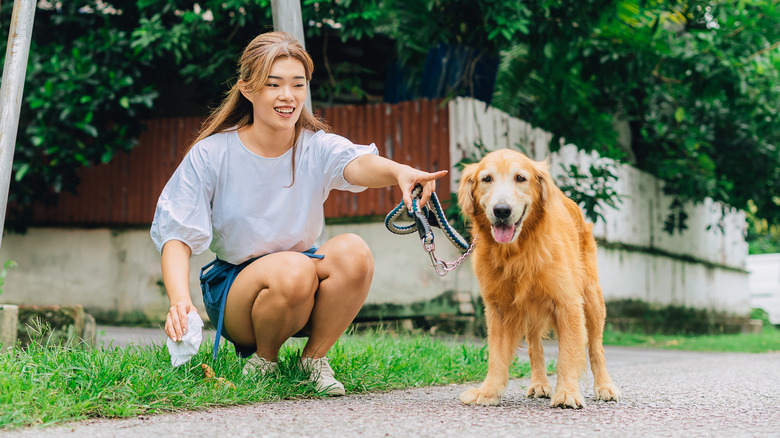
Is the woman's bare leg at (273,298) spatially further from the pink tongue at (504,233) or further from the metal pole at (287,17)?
the metal pole at (287,17)

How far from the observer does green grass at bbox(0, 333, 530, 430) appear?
9.84ft

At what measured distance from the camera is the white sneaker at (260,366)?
3.82 m

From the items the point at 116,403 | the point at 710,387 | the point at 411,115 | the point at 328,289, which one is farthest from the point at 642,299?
the point at 116,403

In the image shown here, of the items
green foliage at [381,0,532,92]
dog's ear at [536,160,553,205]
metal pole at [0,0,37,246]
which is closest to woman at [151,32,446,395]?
dog's ear at [536,160,553,205]

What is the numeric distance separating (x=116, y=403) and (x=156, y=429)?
37cm

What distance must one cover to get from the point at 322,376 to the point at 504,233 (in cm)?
112

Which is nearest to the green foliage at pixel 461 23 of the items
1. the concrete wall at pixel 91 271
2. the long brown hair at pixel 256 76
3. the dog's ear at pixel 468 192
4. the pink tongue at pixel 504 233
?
the concrete wall at pixel 91 271

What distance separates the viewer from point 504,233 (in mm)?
3816

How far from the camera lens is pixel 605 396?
165 inches

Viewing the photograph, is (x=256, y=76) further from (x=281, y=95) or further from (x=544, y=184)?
(x=544, y=184)

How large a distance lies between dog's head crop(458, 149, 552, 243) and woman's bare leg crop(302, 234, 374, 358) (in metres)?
0.60

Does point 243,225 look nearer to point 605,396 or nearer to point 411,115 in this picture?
point 605,396

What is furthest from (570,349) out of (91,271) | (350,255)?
(91,271)

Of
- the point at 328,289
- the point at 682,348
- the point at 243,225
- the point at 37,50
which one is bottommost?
the point at 682,348
